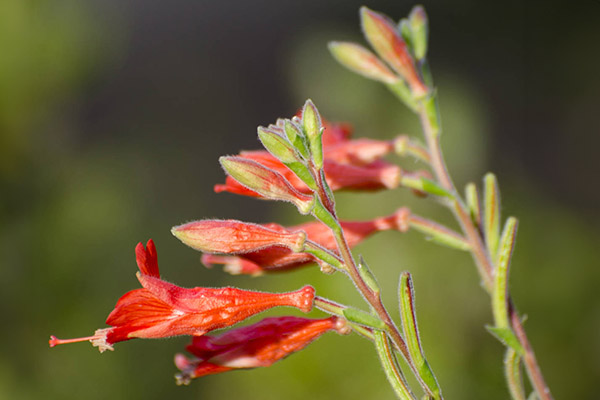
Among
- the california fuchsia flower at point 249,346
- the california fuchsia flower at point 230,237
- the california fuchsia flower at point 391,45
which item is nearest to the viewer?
the california fuchsia flower at point 230,237

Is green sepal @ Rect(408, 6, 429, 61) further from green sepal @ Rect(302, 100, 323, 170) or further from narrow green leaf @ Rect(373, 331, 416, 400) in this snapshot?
narrow green leaf @ Rect(373, 331, 416, 400)

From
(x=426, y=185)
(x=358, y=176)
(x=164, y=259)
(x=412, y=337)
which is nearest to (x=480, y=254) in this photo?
(x=426, y=185)

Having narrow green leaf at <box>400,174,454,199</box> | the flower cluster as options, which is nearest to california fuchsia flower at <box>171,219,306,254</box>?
the flower cluster

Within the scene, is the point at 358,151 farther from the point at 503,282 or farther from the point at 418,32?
the point at 503,282

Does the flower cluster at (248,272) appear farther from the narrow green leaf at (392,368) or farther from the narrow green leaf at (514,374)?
the narrow green leaf at (514,374)

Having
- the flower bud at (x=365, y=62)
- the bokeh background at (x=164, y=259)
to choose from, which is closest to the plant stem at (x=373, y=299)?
the flower bud at (x=365, y=62)

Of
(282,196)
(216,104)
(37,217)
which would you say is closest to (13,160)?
(37,217)

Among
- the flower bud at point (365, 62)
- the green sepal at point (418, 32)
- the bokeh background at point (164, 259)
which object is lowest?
the bokeh background at point (164, 259)
